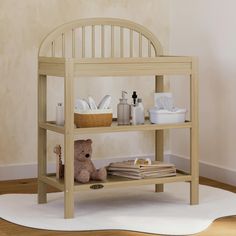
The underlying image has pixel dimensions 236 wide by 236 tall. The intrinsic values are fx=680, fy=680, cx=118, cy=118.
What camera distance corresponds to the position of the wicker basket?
301cm

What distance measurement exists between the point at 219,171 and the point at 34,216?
4.19ft

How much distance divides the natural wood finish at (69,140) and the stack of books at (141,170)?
0.33 metres

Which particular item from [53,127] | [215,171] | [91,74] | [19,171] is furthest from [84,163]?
[215,171]

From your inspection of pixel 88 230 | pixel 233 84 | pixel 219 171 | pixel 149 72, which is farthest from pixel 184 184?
pixel 88 230

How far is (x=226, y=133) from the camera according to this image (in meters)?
3.78

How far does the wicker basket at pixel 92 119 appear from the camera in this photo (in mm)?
3014

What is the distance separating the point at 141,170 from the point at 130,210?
0.64 feet

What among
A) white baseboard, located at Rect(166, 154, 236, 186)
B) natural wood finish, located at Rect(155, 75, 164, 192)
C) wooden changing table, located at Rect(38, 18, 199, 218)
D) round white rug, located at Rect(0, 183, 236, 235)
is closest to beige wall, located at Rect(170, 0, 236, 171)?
white baseboard, located at Rect(166, 154, 236, 186)

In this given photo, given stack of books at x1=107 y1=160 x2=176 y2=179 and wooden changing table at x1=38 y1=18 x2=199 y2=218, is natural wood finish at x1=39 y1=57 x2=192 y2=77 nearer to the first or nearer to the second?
wooden changing table at x1=38 y1=18 x2=199 y2=218

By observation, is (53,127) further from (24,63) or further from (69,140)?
(24,63)

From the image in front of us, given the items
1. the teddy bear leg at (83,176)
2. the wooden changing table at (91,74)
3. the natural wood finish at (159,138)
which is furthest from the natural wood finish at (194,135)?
the teddy bear leg at (83,176)

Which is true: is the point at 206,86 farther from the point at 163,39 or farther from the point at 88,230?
the point at 88,230

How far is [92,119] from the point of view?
9.91 ft

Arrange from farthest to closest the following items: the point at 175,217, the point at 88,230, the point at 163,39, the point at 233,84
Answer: the point at 163,39 → the point at 233,84 → the point at 175,217 → the point at 88,230
